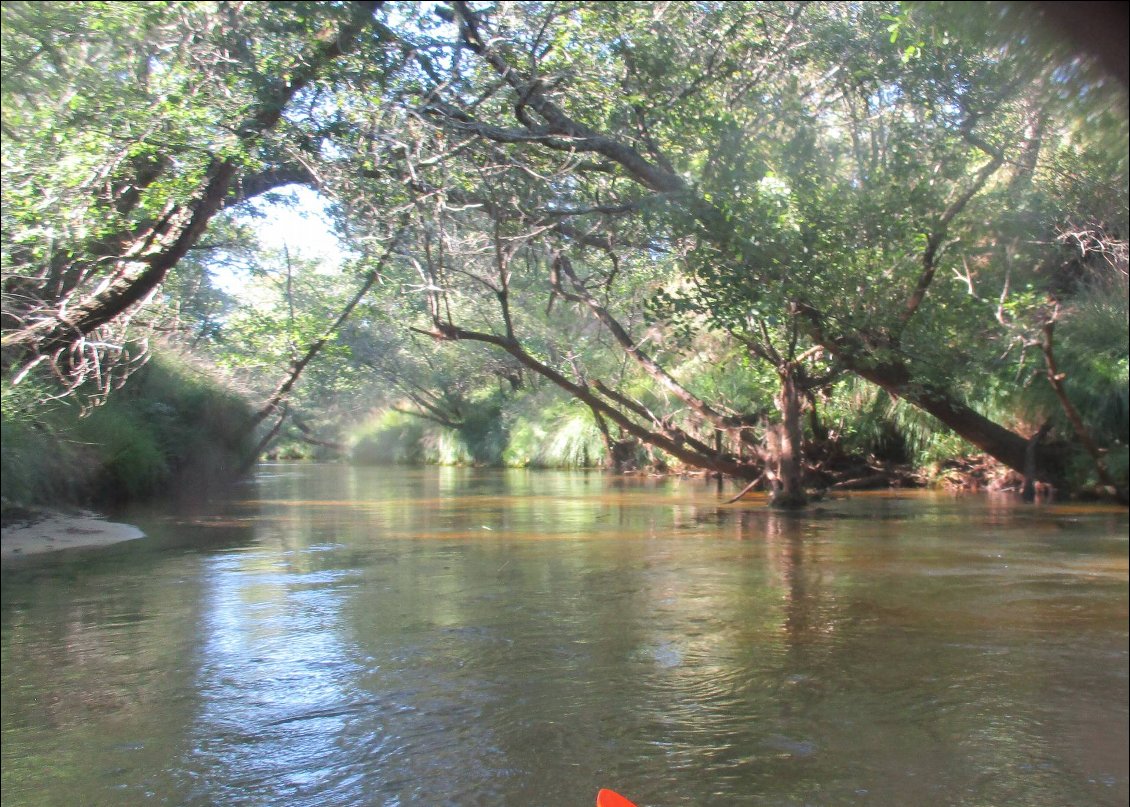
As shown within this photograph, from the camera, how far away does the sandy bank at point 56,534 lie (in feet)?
42.6

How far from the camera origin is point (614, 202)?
9758mm

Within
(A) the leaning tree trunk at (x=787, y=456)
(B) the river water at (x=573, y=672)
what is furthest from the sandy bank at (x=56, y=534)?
(A) the leaning tree trunk at (x=787, y=456)

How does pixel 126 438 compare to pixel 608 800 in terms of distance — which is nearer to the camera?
pixel 608 800

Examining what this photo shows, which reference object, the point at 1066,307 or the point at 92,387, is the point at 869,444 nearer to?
the point at 1066,307

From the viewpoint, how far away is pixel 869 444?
22.0 m

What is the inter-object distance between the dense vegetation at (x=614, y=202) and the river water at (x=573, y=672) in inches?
96.8

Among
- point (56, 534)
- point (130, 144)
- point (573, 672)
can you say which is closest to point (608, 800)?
point (573, 672)

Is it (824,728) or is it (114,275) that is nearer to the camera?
(824,728)

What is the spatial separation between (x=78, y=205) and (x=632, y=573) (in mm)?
6653

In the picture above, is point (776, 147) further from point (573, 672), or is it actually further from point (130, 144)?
point (130, 144)

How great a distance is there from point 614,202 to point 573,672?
4.67 metres

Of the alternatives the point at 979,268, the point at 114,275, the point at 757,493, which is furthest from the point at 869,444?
the point at 114,275

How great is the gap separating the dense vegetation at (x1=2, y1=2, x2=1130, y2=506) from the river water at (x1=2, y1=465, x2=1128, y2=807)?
2458mm

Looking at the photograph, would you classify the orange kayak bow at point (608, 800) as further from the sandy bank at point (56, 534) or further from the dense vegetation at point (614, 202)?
the sandy bank at point (56, 534)
